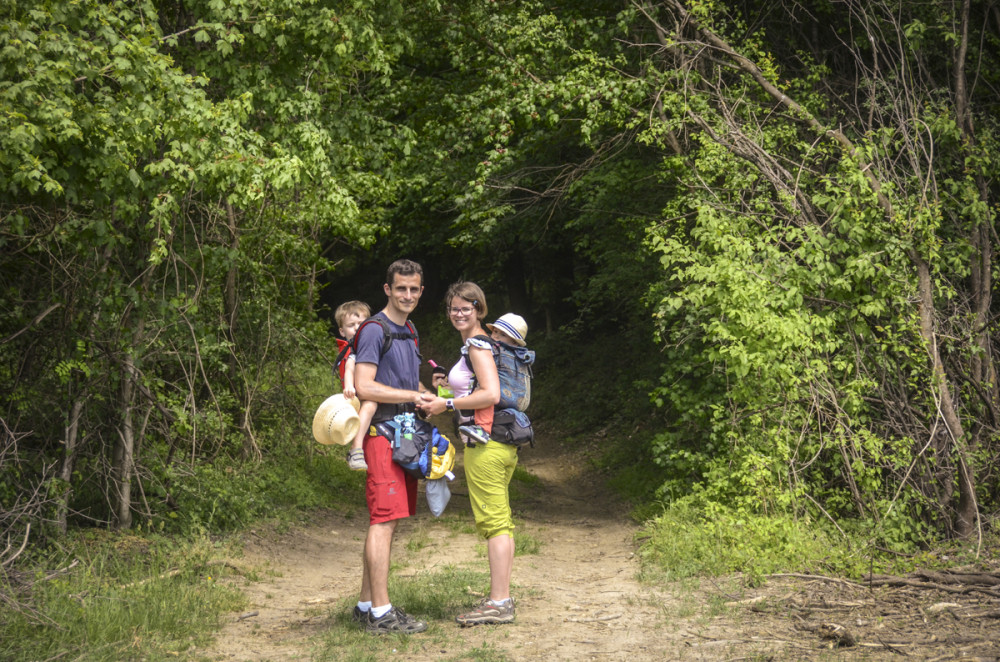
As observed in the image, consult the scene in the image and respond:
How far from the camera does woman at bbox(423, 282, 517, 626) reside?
523 cm

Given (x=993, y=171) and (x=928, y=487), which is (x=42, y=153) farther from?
(x=993, y=171)

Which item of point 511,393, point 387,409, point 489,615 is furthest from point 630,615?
point 387,409

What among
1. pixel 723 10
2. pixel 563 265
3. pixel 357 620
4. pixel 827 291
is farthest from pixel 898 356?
pixel 563 265

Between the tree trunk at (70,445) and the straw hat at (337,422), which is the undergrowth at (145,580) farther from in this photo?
the straw hat at (337,422)

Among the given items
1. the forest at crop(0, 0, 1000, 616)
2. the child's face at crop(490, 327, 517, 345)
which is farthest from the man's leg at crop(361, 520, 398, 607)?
the forest at crop(0, 0, 1000, 616)

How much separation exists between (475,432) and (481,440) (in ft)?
0.18

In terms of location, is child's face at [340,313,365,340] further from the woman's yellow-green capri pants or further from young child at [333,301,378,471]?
the woman's yellow-green capri pants

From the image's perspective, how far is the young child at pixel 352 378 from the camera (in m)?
5.21

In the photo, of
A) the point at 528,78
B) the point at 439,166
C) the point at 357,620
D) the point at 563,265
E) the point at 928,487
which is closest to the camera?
the point at 357,620

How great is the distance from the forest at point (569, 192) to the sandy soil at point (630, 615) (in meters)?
0.67

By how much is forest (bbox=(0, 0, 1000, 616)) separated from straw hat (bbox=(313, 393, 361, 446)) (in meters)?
1.67

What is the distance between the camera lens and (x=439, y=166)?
11789 millimetres

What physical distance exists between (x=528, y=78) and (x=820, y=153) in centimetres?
312

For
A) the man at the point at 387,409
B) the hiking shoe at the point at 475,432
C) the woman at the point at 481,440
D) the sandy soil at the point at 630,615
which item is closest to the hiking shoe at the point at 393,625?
the man at the point at 387,409
